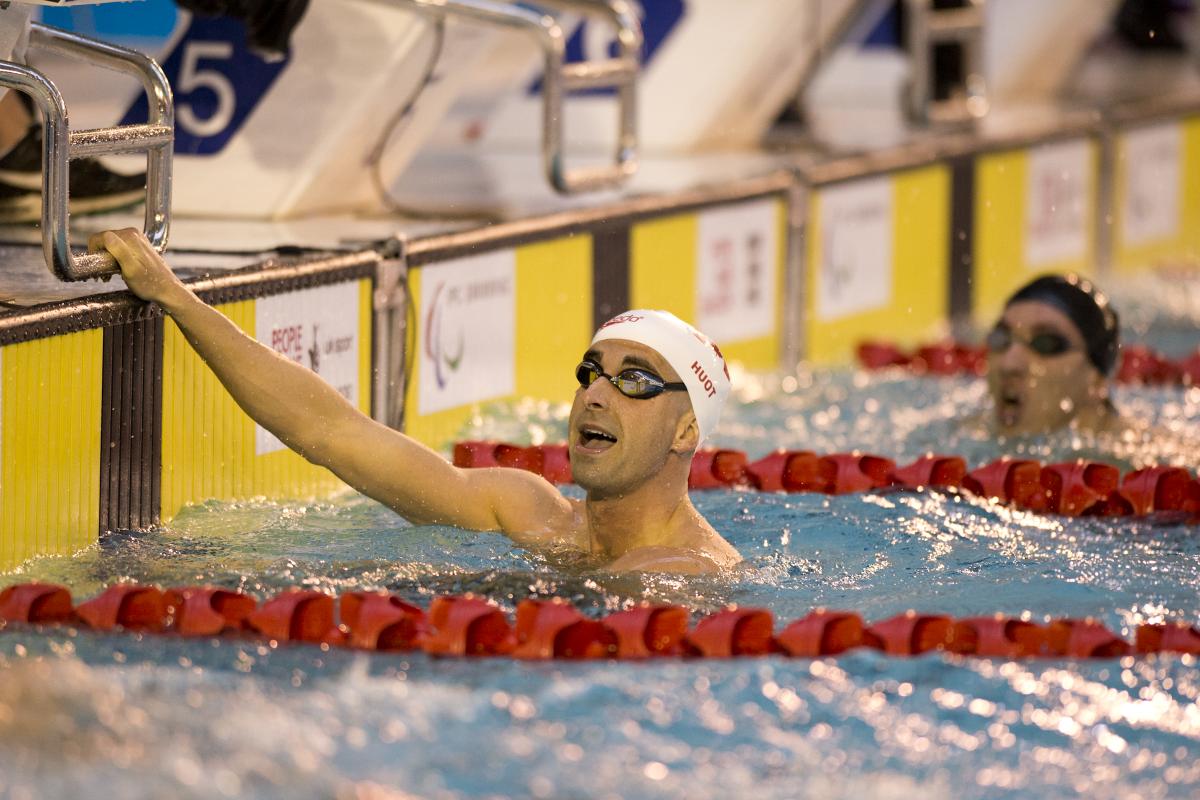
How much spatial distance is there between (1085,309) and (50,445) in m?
2.78

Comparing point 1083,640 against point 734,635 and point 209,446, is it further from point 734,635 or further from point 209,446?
point 209,446

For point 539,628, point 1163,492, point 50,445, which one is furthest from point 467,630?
point 1163,492

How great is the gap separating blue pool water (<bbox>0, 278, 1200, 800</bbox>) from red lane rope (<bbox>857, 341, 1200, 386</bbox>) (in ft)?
8.55

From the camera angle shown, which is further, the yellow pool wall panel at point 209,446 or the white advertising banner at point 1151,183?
the white advertising banner at point 1151,183

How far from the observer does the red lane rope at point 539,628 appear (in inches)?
135

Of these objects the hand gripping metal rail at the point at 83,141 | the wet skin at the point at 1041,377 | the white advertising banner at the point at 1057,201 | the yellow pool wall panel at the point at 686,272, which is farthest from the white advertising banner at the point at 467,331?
the white advertising banner at the point at 1057,201

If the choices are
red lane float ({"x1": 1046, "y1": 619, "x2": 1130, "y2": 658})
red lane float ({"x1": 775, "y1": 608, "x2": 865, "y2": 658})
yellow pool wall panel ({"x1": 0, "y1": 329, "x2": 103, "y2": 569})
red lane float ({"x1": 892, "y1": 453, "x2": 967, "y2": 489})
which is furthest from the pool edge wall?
red lane float ({"x1": 1046, "y1": 619, "x2": 1130, "y2": 658})

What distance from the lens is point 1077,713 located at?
3092 mm

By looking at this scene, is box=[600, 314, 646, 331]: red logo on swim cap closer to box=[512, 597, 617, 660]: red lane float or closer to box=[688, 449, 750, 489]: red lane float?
box=[512, 597, 617, 660]: red lane float

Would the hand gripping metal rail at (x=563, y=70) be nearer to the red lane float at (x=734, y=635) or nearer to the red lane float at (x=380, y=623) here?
the red lane float at (x=380, y=623)

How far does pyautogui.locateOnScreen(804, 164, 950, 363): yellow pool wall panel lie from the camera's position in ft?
25.2

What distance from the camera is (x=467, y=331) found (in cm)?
578

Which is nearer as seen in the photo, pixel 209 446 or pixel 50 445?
pixel 50 445

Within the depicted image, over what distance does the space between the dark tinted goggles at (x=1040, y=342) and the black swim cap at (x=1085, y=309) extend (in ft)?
0.21
